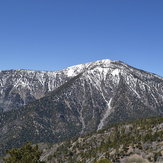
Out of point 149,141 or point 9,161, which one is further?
point 149,141

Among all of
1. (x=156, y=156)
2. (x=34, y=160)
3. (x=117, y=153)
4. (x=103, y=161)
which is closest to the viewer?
(x=34, y=160)

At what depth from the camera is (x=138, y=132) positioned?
627 feet

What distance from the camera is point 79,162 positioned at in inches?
7293

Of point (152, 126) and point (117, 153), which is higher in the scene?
point (152, 126)

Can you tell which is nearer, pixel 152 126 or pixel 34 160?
pixel 34 160

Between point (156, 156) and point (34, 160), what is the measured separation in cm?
6181

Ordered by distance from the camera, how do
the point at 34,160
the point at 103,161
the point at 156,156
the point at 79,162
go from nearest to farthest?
the point at 34,160 < the point at 103,161 < the point at 156,156 < the point at 79,162

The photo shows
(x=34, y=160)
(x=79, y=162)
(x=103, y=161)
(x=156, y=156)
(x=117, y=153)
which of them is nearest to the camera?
(x=34, y=160)

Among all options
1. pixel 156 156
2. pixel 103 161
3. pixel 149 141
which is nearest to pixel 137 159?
pixel 156 156

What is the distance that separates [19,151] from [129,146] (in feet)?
252

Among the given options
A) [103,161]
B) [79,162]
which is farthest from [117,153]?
[103,161]

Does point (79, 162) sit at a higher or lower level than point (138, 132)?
lower

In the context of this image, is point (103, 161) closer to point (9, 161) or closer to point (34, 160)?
point (34, 160)

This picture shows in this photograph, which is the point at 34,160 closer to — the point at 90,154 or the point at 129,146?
the point at 129,146
